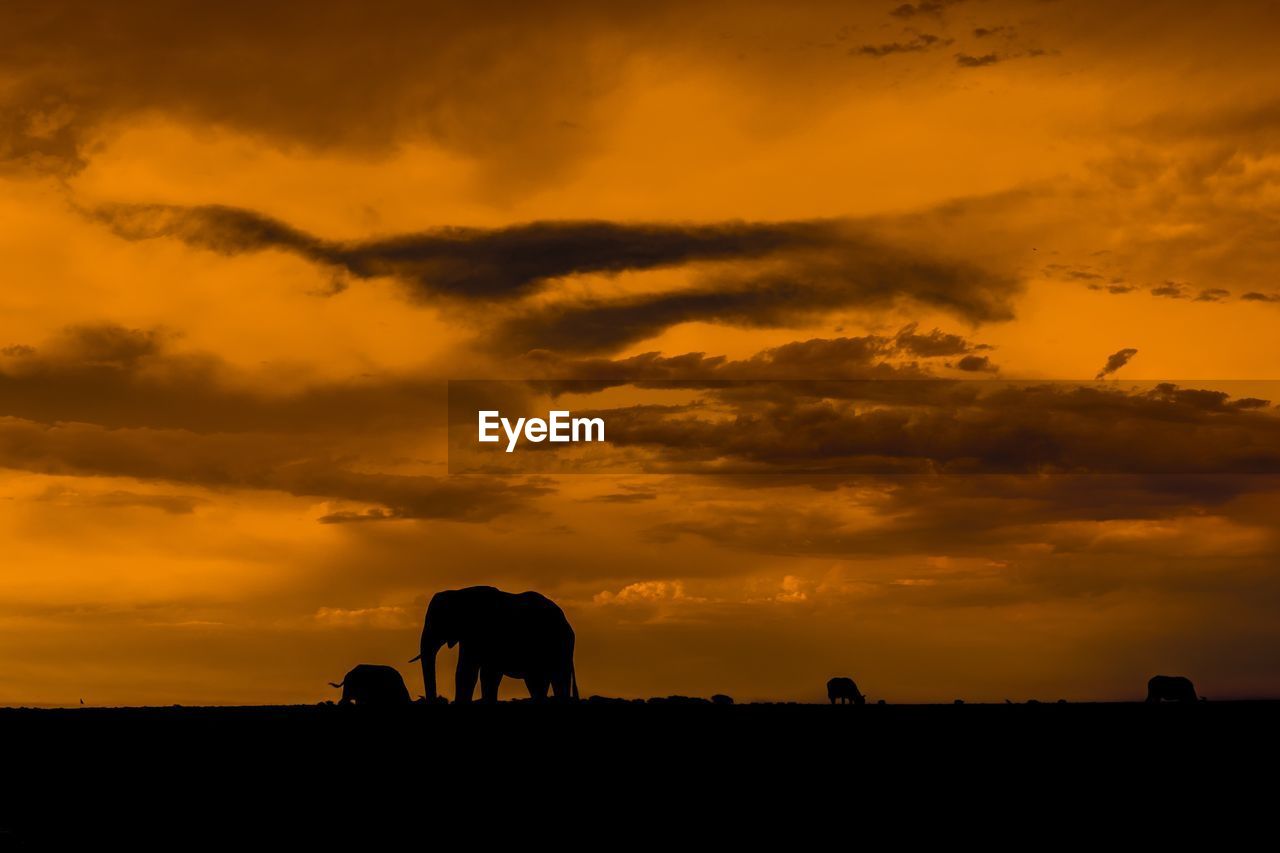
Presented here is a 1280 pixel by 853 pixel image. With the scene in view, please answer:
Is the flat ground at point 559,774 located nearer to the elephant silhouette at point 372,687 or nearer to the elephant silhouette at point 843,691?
the elephant silhouette at point 372,687

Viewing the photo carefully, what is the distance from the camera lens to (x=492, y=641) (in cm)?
5206

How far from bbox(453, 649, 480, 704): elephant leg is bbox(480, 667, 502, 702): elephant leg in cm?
32

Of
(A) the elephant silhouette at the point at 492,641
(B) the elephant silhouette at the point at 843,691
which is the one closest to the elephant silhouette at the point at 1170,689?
(B) the elephant silhouette at the point at 843,691

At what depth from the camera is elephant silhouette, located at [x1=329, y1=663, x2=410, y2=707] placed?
45719 millimetres

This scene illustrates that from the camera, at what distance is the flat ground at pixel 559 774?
19.9m

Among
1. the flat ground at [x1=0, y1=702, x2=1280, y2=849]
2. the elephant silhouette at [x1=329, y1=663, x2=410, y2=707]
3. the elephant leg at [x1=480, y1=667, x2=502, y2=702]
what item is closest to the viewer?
the flat ground at [x1=0, y1=702, x2=1280, y2=849]

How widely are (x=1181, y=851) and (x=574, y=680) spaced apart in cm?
3809

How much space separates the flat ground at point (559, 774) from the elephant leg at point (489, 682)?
13165 mm

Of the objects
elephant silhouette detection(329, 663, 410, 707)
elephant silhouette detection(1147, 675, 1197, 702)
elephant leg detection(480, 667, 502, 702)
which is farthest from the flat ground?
elephant silhouette detection(1147, 675, 1197, 702)

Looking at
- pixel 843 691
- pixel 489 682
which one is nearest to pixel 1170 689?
pixel 843 691

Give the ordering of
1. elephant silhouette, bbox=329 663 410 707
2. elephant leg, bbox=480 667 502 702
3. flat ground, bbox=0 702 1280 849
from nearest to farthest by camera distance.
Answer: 1. flat ground, bbox=0 702 1280 849
2. elephant silhouette, bbox=329 663 410 707
3. elephant leg, bbox=480 667 502 702

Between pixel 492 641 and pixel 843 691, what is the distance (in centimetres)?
3196

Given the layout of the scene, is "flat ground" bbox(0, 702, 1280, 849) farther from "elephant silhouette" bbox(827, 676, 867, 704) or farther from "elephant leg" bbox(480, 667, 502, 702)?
"elephant silhouette" bbox(827, 676, 867, 704)

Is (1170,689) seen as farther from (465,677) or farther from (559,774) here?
(559,774)
